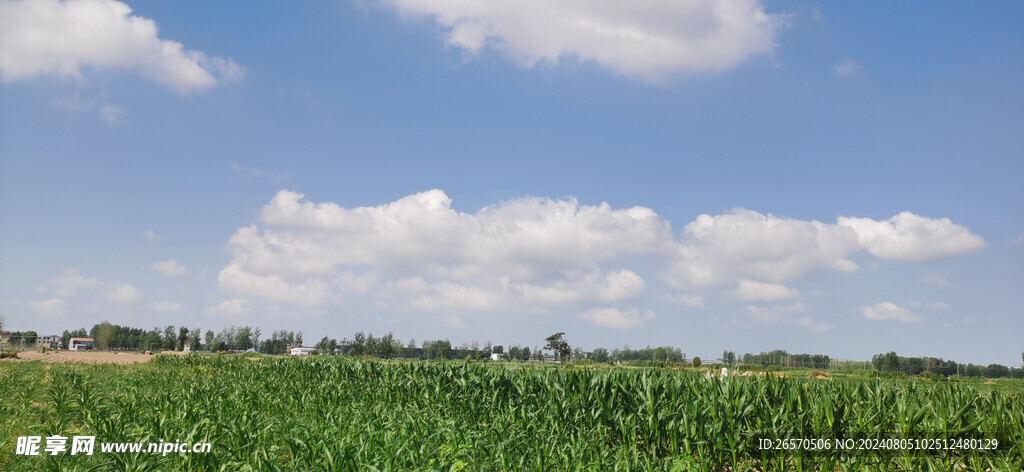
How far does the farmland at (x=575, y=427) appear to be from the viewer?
7391 millimetres

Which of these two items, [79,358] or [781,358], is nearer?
[79,358]

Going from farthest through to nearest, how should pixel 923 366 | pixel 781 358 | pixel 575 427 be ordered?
pixel 781 358, pixel 923 366, pixel 575 427

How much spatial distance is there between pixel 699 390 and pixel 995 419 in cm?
407

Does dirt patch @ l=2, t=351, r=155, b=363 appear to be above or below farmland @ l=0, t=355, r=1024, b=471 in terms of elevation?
below

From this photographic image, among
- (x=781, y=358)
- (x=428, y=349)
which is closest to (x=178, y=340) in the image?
(x=428, y=349)

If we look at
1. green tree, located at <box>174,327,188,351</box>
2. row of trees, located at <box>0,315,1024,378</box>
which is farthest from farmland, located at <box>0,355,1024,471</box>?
green tree, located at <box>174,327,188,351</box>

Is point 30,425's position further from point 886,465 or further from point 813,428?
point 886,465

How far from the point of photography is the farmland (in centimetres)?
739

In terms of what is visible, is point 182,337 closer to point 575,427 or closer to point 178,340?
point 178,340

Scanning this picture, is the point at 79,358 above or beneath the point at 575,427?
beneath

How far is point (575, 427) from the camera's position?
1052 centimetres

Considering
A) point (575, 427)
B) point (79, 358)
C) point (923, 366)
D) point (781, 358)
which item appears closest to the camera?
point (575, 427)

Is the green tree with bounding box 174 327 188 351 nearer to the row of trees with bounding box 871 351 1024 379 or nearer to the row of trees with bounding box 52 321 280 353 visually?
the row of trees with bounding box 52 321 280 353

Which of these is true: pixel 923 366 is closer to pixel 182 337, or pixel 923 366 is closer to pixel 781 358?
pixel 781 358
